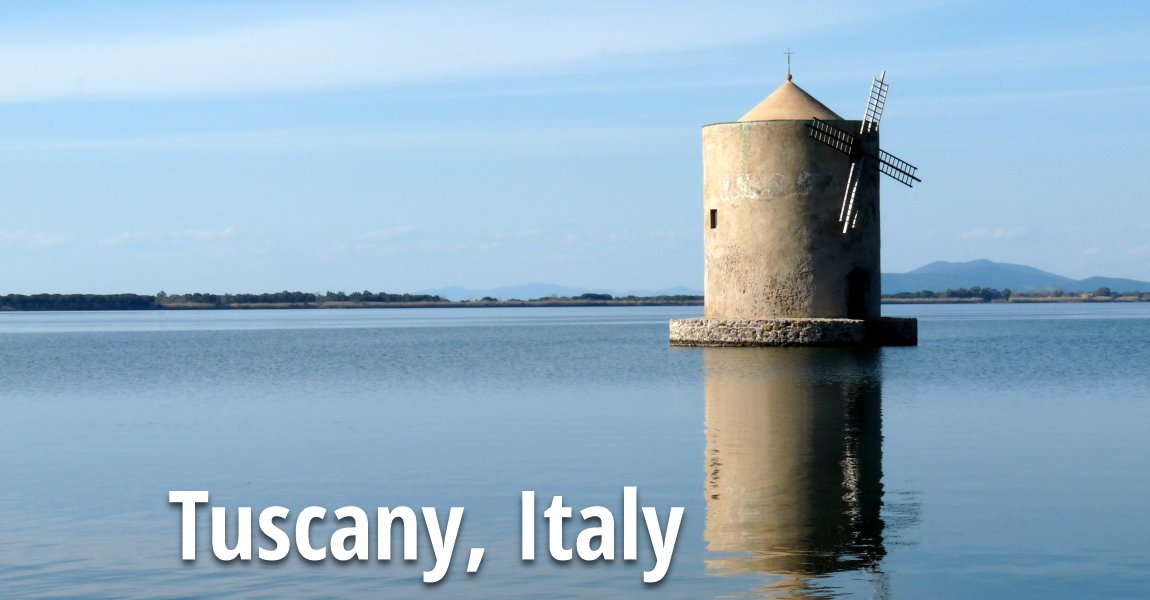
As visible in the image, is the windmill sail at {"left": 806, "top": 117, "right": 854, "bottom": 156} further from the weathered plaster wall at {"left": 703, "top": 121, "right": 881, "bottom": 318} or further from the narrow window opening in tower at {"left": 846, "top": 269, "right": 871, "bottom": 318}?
the narrow window opening in tower at {"left": 846, "top": 269, "right": 871, "bottom": 318}

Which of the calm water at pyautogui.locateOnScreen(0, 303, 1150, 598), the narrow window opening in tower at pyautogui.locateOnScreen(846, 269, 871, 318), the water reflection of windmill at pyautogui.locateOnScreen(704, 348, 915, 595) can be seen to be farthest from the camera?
the narrow window opening in tower at pyautogui.locateOnScreen(846, 269, 871, 318)

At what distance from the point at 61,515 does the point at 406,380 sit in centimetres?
1297

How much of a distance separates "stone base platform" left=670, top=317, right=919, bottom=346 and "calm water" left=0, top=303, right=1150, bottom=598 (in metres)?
4.64

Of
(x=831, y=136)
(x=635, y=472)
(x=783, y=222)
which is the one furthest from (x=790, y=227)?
(x=635, y=472)

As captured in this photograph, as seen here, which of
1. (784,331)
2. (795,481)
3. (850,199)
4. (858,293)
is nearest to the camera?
(795,481)

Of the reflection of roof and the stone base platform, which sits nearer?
the stone base platform

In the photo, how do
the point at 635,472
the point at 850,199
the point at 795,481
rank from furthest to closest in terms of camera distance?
the point at 850,199 < the point at 635,472 < the point at 795,481

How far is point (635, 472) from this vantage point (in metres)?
10.4

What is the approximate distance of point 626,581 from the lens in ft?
22.5

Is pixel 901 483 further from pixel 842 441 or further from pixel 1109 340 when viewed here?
pixel 1109 340

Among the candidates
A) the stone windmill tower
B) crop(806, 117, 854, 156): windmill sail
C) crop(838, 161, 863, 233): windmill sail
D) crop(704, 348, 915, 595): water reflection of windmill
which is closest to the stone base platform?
the stone windmill tower

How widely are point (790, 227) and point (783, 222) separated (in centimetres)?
15

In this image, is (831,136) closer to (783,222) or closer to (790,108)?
(790,108)

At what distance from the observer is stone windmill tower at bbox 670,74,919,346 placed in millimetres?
28016
